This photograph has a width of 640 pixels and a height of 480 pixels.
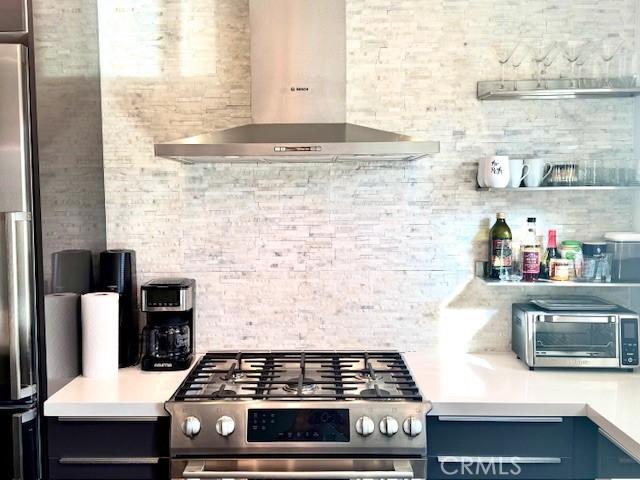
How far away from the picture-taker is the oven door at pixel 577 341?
2.52 m

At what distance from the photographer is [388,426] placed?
6.93 ft

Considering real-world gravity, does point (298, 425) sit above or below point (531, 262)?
below

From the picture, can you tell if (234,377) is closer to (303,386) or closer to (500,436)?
(303,386)

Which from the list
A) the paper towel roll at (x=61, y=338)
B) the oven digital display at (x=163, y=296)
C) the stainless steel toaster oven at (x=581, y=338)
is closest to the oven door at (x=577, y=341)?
the stainless steel toaster oven at (x=581, y=338)

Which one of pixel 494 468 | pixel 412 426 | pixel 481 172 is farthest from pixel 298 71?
pixel 494 468

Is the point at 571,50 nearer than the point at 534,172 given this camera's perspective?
No

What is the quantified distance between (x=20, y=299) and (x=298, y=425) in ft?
3.35

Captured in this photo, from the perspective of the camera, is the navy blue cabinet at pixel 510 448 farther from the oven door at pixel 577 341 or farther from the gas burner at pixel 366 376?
the oven door at pixel 577 341

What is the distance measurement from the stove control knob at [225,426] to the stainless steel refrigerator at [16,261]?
67cm

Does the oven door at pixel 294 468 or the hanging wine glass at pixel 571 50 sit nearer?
the oven door at pixel 294 468

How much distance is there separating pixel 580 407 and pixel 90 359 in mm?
1767

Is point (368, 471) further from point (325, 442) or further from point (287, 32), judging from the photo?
point (287, 32)

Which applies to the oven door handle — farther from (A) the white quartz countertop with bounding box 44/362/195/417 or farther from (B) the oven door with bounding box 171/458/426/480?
(A) the white quartz countertop with bounding box 44/362/195/417

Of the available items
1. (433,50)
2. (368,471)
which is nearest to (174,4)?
(433,50)
